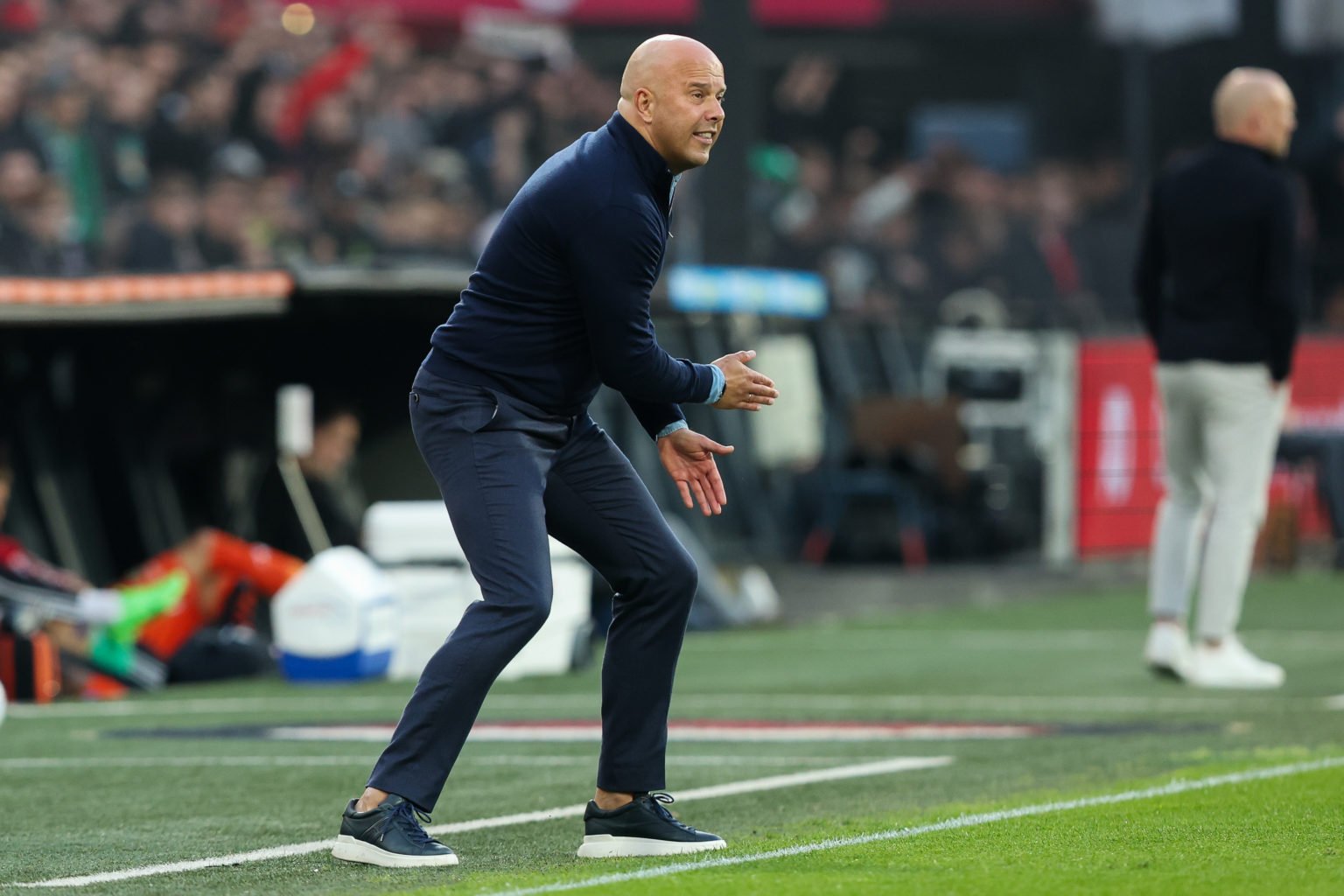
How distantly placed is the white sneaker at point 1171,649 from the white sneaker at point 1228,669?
128 mm

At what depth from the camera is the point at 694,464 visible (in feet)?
19.5

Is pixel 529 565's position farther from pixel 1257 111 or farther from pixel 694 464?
pixel 1257 111

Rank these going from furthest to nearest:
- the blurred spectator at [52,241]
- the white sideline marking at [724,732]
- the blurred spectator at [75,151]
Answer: the blurred spectator at [75,151]
the blurred spectator at [52,241]
the white sideline marking at [724,732]

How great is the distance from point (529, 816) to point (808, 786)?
101cm

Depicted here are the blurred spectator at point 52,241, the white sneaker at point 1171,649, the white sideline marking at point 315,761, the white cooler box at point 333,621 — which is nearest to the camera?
the white sideline marking at point 315,761

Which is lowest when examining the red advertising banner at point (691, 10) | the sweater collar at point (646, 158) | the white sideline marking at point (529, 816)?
the white sideline marking at point (529, 816)

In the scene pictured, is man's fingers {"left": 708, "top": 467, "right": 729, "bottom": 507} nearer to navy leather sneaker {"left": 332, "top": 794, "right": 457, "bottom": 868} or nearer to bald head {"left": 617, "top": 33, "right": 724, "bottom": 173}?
bald head {"left": 617, "top": 33, "right": 724, "bottom": 173}

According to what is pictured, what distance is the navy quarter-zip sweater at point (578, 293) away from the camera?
222 inches

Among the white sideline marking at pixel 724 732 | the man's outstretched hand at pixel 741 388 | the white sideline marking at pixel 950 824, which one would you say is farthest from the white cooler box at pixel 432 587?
the man's outstretched hand at pixel 741 388

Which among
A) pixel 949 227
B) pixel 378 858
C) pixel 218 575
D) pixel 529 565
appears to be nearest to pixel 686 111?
pixel 529 565

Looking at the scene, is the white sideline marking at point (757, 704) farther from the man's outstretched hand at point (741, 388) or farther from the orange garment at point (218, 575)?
the man's outstretched hand at point (741, 388)

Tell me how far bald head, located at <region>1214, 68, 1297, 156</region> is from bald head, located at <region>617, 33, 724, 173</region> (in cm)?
513

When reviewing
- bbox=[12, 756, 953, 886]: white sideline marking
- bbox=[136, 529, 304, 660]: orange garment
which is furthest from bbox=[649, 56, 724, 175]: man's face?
bbox=[136, 529, 304, 660]: orange garment

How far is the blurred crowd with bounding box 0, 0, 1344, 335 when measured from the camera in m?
16.5
